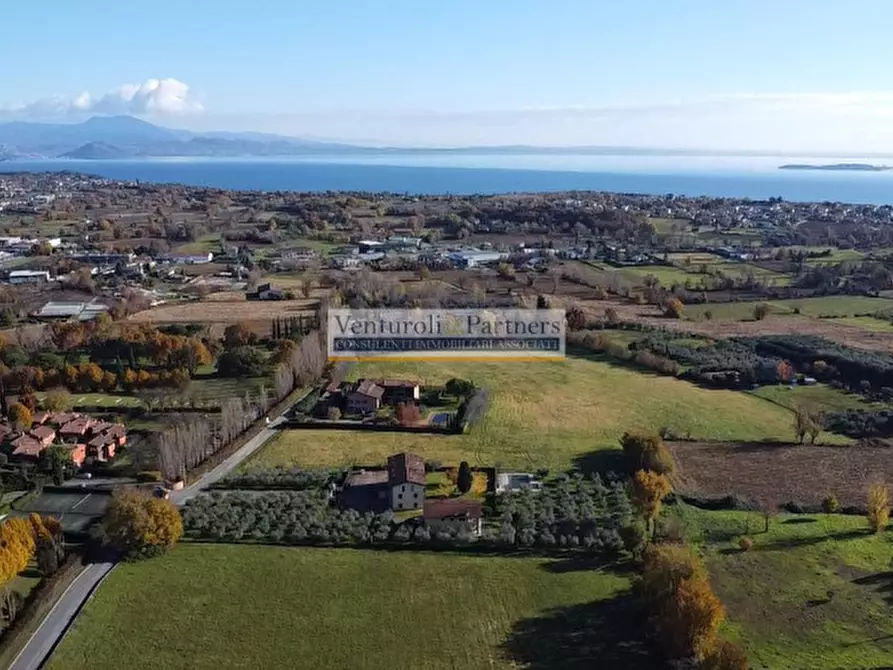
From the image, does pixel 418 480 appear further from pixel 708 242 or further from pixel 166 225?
pixel 166 225

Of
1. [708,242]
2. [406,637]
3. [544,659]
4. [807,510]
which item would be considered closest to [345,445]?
[406,637]

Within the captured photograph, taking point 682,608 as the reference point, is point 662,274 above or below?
above

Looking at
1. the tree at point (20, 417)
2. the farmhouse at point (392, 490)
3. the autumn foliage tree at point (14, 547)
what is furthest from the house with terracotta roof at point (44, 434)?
the farmhouse at point (392, 490)

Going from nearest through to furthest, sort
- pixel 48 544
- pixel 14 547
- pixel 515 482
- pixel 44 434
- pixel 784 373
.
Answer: pixel 14 547, pixel 48 544, pixel 515 482, pixel 44 434, pixel 784 373

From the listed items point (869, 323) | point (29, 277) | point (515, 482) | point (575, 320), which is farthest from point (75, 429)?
point (869, 323)

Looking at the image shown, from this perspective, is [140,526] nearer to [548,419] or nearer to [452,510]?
[452,510]

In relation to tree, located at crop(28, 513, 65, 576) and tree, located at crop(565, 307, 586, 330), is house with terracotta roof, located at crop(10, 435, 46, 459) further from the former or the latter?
tree, located at crop(565, 307, 586, 330)
